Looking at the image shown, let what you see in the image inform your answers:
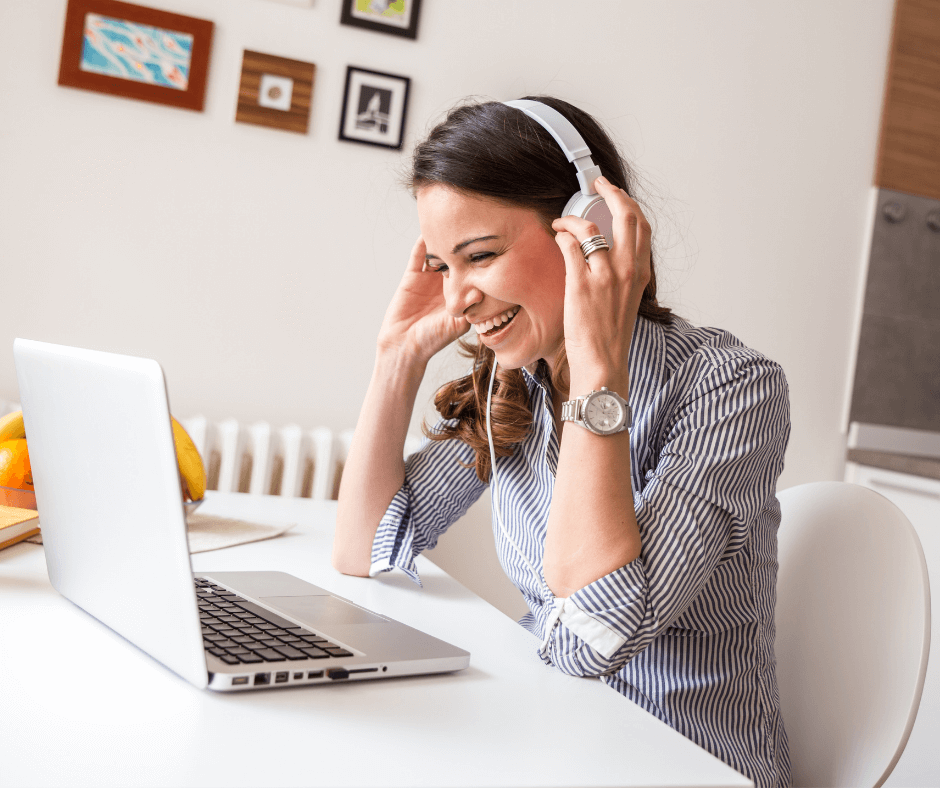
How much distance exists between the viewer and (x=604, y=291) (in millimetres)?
917

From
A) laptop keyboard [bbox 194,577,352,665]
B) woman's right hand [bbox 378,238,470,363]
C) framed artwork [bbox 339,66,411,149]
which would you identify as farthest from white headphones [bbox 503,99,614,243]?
framed artwork [bbox 339,66,411,149]

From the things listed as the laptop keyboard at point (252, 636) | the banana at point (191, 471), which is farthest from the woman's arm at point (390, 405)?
the laptop keyboard at point (252, 636)

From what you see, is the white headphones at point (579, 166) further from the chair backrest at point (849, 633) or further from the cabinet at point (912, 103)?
the cabinet at point (912, 103)

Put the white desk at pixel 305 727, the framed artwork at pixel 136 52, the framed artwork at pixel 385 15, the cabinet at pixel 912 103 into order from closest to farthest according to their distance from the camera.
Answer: the white desk at pixel 305 727 → the framed artwork at pixel 136 52 → the framed artwork at pixel 385 15 → the cabinet at pixel 912 103

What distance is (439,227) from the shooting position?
3.37 feet

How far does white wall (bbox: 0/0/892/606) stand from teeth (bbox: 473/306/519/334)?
2.96ft

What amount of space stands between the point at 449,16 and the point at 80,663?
1.95 m

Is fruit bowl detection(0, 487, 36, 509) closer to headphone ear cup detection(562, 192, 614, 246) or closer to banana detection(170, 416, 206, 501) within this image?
banana detection(170, 416, 206, 501)

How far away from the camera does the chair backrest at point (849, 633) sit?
91 cm

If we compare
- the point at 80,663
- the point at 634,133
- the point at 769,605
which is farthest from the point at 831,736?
the point at 634,133

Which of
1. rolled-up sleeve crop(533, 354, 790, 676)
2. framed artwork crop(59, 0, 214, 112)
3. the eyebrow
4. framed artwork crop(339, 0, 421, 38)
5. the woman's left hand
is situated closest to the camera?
rolled-up sleeve crop(533, 354, 790, 676)

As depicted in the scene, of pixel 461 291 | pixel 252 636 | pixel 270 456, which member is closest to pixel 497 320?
pixel 461 291

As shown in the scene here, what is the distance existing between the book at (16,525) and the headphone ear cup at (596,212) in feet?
2.32

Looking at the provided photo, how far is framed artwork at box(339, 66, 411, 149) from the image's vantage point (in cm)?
215
